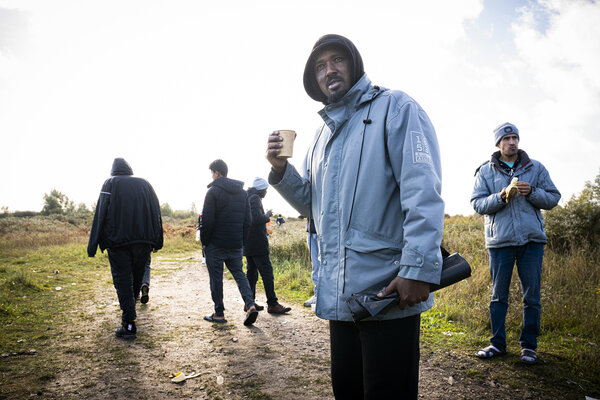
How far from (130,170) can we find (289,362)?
12.2 feet

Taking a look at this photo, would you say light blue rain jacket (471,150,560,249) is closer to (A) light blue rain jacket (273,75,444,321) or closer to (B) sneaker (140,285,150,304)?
(A) light blue rain jacket (273,75,444,321)

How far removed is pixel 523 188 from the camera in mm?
3648

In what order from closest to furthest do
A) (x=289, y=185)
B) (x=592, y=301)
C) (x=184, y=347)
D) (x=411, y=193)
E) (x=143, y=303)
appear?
1. (x=411, y=193)
2. (x=289, y=185)
3. (x=184, y=347)
4. (x=592, y=301)
5. (x=143, y=303)

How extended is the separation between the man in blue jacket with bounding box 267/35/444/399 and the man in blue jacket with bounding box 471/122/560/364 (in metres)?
2.65

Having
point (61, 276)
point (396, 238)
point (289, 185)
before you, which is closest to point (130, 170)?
point (289, 185)

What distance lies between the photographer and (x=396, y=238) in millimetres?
1604

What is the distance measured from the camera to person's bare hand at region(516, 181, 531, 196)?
364 cm

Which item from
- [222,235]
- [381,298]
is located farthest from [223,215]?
[381,298]

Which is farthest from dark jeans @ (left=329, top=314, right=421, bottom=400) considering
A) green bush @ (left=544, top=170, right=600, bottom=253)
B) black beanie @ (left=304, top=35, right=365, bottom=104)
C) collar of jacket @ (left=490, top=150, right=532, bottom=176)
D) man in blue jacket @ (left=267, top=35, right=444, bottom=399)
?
green bush @ (left=544, top=170, right=600, bottom=253)

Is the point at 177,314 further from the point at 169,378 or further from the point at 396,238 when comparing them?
the point at 396,238

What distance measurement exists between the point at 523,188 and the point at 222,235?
4149 millimetres

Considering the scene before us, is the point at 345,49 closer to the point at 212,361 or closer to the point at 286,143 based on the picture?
the point at 286,143

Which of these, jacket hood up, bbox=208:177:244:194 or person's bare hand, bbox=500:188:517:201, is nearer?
person's bare hand, bbox=500:188:517:201

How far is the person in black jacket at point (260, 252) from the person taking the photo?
610 centimetres
